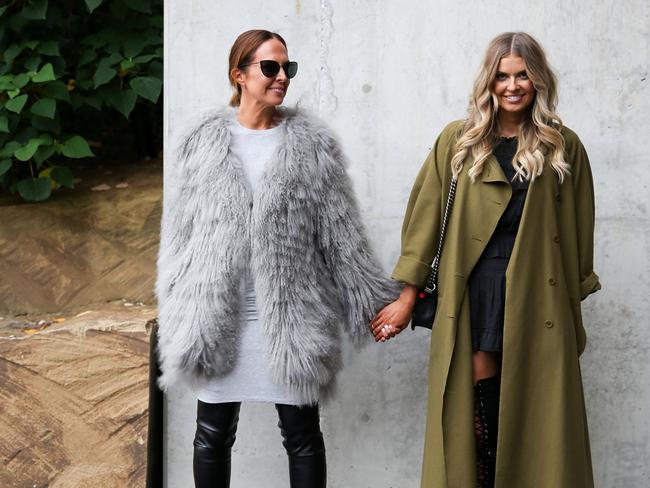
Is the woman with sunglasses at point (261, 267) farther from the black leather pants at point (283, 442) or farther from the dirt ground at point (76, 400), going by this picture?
the dirt ground at point (76, 400)

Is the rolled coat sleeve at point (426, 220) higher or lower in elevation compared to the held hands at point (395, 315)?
higher

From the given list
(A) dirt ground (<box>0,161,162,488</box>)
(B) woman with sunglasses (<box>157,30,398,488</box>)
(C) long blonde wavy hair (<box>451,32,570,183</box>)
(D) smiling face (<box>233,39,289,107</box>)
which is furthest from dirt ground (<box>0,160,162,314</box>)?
(C) long blonde wavy hair (<box>451,32,570,183</box>)

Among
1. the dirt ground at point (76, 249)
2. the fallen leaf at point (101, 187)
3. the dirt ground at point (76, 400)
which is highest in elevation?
the fallen leaf at point (101, 187)

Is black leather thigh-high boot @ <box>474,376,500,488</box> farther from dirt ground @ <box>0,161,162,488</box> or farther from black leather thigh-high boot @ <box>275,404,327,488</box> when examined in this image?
dirt ground @ <box>0,161,162,488</box>

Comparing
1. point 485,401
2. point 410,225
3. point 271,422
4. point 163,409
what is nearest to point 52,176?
point 163,409

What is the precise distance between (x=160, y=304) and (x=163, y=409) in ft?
3.19

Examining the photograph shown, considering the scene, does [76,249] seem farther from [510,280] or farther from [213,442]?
[510,280]

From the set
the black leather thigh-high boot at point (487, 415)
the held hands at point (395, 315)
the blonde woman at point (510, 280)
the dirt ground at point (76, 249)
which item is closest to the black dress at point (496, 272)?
the blonde woman at point (510, 280)

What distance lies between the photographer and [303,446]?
10.9 ft

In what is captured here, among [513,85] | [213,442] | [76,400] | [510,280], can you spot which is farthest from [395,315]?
[76,400]

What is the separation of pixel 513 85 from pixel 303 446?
142cm

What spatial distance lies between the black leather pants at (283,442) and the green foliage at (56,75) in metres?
1.71

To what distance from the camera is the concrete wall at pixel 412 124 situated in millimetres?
3850

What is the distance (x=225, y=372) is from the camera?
10.6 ft
